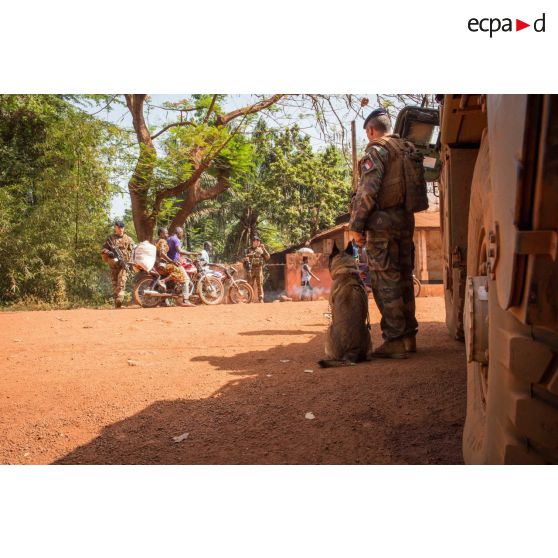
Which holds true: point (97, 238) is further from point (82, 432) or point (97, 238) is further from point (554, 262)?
point (554, 262)

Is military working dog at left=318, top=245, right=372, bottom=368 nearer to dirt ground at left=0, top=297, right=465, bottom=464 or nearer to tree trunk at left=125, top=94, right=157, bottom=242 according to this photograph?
dirt ground at left=0, top=297, right=465, bottom=464

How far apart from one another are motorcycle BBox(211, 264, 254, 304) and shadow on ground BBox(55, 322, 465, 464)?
7.63 metres

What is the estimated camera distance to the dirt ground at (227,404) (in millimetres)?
2291

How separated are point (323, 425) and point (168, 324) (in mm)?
4827

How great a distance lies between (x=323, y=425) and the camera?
2518 mm

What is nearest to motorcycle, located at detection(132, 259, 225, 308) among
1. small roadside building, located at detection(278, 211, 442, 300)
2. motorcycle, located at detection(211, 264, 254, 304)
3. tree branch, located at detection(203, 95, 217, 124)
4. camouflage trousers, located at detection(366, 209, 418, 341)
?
motorcycle, located at detection(211, 264, 254, 304)

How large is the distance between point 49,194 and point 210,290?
3603 mm

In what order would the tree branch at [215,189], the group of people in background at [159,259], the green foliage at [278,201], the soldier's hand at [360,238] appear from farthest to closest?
the green foliage at [278,201] < the tree branch at [215,189] < the group of people in background at [159,259] < the soldier's hand at [360,238]

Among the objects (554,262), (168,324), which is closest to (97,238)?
(168,324)

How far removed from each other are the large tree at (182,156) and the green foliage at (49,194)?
0.69 metres

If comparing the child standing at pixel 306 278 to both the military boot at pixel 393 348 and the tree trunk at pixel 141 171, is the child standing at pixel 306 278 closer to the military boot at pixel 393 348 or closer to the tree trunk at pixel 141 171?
the tree trunk at pixel 141 171

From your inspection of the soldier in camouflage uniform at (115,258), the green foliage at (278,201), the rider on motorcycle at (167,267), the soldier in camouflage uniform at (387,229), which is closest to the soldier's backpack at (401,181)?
the soldier in camouflage uniform at (387,229)

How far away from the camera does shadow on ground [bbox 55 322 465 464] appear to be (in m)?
2.22
